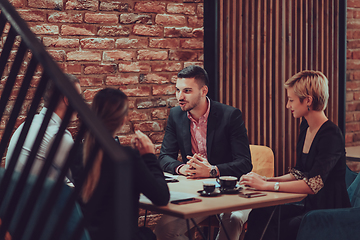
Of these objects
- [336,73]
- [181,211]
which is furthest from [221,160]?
[336,73]

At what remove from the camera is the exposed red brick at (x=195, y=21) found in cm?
333

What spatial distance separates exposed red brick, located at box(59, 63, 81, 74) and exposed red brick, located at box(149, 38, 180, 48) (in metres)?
0.61

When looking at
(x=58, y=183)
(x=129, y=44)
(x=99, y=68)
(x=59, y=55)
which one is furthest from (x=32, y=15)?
(x=58, y=183)

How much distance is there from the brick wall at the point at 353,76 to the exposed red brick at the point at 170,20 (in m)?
1.91

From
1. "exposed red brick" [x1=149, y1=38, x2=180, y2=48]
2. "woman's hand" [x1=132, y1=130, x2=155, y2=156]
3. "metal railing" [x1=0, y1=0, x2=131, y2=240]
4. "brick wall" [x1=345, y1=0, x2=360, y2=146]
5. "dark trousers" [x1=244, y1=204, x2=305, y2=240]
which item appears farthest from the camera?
"brick wall" [x1=345, y1=0, x2=360, y2=146]

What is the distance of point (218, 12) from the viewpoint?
339cm

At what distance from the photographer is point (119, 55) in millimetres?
3098

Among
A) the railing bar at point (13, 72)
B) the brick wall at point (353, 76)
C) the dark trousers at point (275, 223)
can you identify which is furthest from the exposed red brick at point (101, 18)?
the brick wall at point (353, 76)

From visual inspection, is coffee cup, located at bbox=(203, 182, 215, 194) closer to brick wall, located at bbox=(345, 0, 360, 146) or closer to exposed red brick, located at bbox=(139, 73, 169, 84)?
exposed red brick, located at bbox=(139, 73, 169, 84)

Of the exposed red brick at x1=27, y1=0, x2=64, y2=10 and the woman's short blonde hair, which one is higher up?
the exposed red brick at x1=27, y1=0, x2=64, y2=10

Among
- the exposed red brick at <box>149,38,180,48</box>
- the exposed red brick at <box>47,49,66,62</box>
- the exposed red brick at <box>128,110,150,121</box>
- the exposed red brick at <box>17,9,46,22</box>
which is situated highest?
the exposed red brick at <box>17,9,46,22</box>

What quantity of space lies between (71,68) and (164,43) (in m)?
0.78

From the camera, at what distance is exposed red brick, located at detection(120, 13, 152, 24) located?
3100mm

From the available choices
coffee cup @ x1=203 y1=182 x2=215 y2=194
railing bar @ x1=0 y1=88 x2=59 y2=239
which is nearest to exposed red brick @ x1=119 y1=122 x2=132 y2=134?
coffee cup @ x1=203 y1=182 x2=215 y2=194
